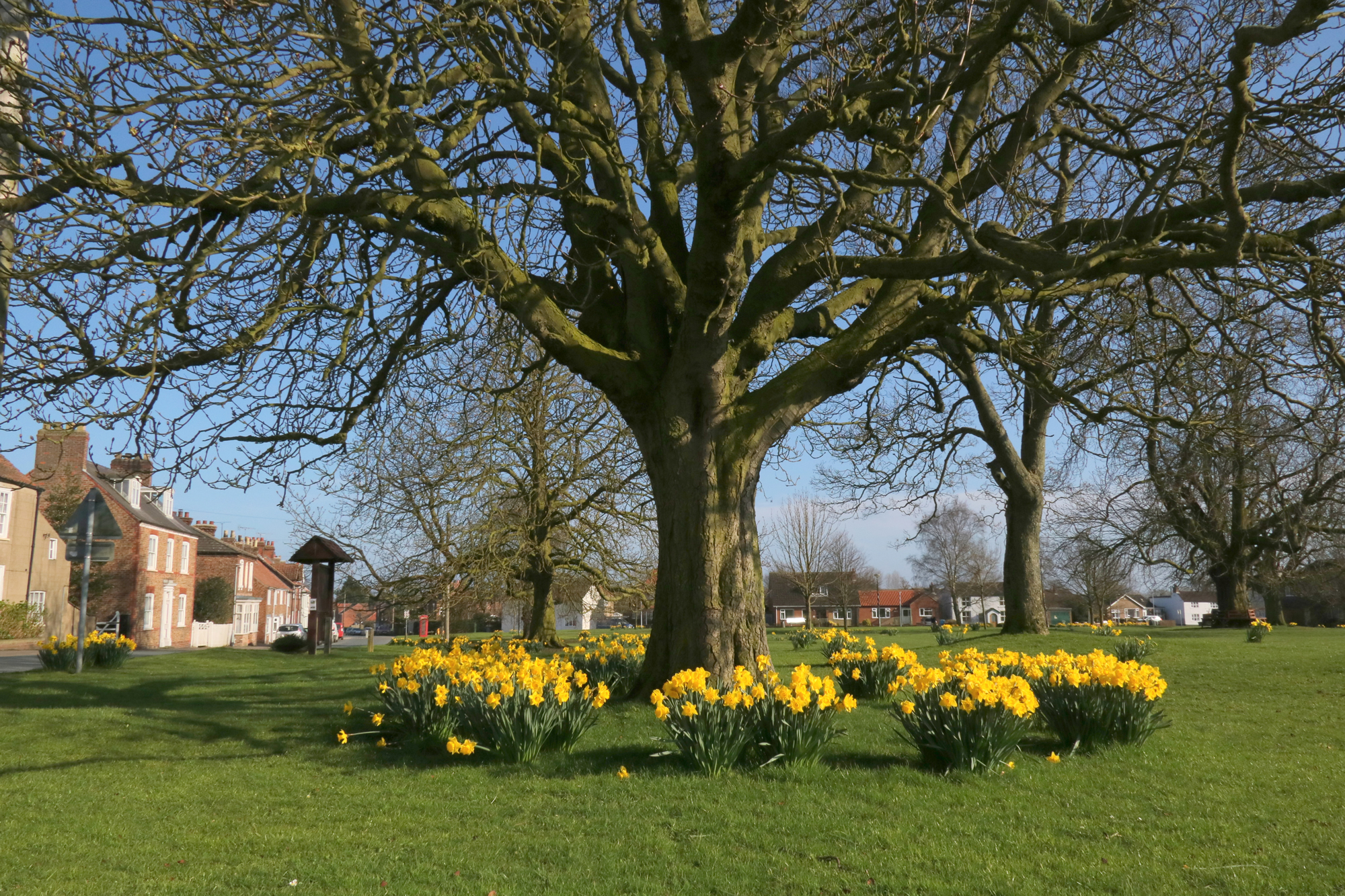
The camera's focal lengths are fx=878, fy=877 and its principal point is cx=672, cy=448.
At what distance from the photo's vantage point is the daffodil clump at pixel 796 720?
6.30 meters

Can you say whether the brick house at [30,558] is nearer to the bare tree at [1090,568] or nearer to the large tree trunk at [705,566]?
the large tree trunk at [705,566]

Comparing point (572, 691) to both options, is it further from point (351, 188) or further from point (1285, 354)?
point (1285, 354)

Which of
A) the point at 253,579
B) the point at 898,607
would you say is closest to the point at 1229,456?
the point at 253,579

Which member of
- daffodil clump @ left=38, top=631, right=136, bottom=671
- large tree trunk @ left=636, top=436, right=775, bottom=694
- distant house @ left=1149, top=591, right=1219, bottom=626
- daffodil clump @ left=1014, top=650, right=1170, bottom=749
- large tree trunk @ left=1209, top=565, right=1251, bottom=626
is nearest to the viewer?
daffodil clump @ left=1014, top=650, right=1170, bottom=749

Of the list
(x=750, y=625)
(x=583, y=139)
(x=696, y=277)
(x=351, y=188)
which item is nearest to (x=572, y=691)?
(x=750, y=625)

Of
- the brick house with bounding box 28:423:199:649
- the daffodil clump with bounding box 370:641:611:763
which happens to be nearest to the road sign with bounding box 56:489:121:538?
the daffodil clump with bounding box 370:641:611:763

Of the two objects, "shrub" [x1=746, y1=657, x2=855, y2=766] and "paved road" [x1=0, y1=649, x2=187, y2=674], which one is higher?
"shrub" [x1=746, y1=657, x2=855, y2=766]

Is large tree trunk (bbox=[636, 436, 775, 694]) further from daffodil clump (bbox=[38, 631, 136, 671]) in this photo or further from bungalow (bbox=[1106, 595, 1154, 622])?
bungalow (bbox=[1106, 595, 1154, 622])

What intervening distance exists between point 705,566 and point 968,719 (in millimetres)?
2896

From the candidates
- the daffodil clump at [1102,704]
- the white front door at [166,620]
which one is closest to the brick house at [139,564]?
the white front door at [166,620]

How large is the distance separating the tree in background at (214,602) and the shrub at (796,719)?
166ft

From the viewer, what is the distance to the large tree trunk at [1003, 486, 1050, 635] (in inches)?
738

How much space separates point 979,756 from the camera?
6219 mm

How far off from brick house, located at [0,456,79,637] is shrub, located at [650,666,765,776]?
31666mm
